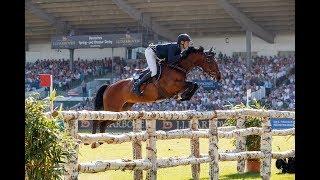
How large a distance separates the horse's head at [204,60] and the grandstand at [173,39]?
16.2 m

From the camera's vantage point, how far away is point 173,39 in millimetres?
33438

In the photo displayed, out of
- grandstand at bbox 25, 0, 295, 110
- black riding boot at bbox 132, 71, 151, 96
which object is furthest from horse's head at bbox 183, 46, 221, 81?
grandstand at bbox 25, 0, 295, 110

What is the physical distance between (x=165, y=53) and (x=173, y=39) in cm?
2227

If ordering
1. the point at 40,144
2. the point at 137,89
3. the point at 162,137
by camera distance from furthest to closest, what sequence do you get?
1. the point at 137,89
2. the point at 162,137
3. the point at 40,144

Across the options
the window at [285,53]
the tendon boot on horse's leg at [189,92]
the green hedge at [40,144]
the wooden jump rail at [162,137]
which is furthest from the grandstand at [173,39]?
the green hedge at [40,144]

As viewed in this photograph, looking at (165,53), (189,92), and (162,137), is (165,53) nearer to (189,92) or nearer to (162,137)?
(189,92)

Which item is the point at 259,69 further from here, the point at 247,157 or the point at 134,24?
the point at 247,157

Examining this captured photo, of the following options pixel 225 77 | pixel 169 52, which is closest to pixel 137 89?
pixel 169 52

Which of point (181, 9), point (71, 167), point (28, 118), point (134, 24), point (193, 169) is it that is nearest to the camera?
point (28, 118)

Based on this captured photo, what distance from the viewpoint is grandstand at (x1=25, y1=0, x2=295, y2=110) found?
96.1 feet

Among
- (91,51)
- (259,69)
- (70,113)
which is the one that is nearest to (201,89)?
(259,69)

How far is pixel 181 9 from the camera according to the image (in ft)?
103

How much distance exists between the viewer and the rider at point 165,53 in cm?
1104
